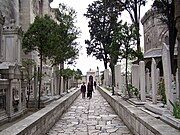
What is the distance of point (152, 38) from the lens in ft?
119

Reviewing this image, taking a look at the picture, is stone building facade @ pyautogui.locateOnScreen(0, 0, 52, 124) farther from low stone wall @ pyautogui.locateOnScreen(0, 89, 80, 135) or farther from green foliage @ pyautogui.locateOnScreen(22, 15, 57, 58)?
low stone wall @ pyautogui.locateOnScreen(0, 89, 80, 135)

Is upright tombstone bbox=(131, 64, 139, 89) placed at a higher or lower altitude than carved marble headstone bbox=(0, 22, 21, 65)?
lower

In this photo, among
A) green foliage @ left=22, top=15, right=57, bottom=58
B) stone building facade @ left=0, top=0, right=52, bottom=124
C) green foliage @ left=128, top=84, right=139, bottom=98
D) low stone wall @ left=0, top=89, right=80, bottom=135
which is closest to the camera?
low stone wall @ left=0, top=89, right=80, bottom=135

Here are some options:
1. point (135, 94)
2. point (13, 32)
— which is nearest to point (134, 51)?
point (135, 94)

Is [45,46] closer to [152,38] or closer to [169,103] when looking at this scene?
[169,103]

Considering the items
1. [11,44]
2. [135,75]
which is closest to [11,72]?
[11,44]

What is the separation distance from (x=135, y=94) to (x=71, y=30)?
10.3m

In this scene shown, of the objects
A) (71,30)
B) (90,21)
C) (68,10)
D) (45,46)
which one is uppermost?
(90,21)

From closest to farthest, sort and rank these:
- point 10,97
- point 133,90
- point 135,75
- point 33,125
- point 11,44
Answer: point 33,125 → point 10,97 → point 11,44 → point 133,90 → point 135,75

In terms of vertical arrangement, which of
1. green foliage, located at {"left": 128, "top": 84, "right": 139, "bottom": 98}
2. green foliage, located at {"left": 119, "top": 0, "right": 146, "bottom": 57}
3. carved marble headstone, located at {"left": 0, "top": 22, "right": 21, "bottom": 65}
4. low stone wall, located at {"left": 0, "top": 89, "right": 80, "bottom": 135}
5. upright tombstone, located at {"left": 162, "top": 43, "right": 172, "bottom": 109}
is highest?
green foliage, located at {"left": 119, "top": 0, "right": 146, "bottom": 57}

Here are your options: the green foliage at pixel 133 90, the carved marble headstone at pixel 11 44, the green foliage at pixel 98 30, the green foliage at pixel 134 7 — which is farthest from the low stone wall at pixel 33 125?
the green foliage at pixel 98 30

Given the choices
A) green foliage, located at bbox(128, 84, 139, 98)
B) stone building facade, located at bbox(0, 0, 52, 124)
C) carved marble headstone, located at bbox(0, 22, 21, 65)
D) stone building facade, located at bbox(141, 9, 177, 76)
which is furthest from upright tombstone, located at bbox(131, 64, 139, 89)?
stone building facade, located at bbox(141, 9, 177, 76)

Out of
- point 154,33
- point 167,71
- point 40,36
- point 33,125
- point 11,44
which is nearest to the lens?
point 33,125

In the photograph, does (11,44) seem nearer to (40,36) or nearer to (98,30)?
(40,36)
